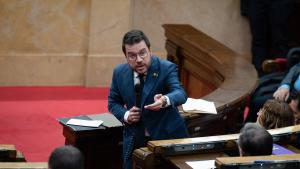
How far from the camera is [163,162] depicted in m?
4.23

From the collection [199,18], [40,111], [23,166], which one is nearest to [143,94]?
[23,166]

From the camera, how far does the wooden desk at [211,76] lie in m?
5.60

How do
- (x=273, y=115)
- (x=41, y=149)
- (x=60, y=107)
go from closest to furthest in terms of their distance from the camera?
(x=273, y=115) < (x=41, y=149) < (x=60, y=107)

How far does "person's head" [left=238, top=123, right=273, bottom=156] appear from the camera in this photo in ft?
12.5

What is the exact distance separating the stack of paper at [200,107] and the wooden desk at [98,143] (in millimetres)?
520

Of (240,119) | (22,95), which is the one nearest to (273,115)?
(240,119)

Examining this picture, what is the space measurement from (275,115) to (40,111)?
4.08 meters

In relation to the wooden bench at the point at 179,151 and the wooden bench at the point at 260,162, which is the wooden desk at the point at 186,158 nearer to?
the wooden bench at the point at 179,151

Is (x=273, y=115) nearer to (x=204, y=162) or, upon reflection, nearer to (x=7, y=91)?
(x=204, y=162)

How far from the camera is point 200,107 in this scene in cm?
540

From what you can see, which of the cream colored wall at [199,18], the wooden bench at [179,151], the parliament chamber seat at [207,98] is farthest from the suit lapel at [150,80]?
the cream colored wall at [199,18]

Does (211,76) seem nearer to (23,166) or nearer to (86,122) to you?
(86,122)

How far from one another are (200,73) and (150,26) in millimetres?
2646

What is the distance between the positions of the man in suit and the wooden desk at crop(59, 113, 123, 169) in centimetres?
51
